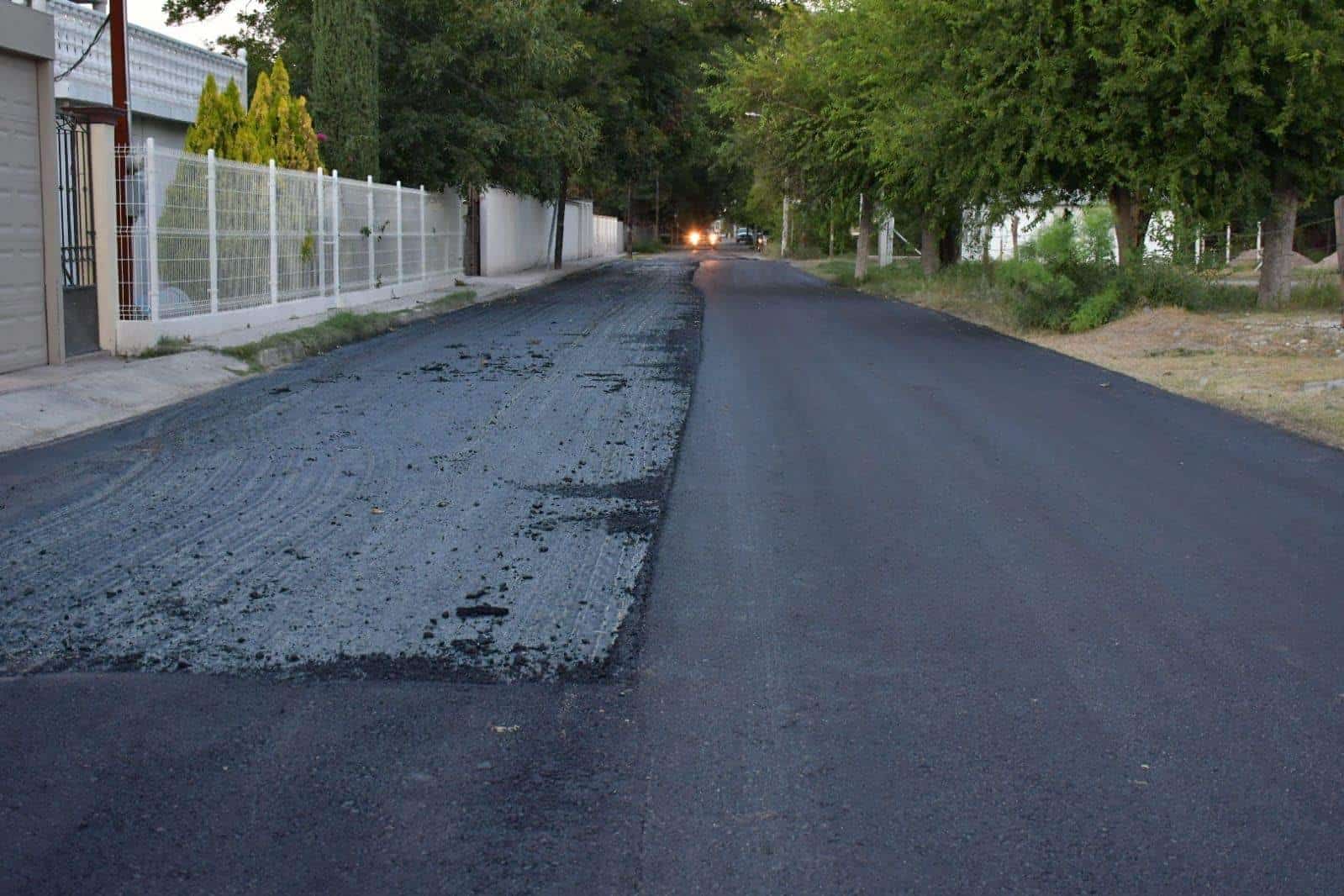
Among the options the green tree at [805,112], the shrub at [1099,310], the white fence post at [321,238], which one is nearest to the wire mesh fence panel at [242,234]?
the white fence post at [321,238]

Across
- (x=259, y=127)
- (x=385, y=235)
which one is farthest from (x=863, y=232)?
(x=259, y=127)

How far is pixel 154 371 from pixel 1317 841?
39.7 feet

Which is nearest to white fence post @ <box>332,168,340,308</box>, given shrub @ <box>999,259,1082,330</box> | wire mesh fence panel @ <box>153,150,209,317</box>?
wire mesh fence panel @ <box>153,150,209,317</box>

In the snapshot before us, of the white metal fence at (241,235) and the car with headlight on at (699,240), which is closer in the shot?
the white metal fence at (241,235)

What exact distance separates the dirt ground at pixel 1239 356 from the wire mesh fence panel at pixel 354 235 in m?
11.2

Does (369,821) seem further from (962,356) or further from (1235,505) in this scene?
(962,356)

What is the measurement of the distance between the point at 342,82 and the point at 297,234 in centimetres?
669

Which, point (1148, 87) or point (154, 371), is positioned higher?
point (1148, 87)

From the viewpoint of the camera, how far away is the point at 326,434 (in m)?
10.5

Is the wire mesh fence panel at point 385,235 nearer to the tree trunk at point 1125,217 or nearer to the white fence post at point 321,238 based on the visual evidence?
the white fence post at point 321,238

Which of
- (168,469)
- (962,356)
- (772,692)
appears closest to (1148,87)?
(962,356)

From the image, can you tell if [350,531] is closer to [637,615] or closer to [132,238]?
[637,615]

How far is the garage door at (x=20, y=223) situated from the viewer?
12797 millimetres

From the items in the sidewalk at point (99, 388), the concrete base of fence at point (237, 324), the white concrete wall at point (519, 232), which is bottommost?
the sidewalk at point (99, 388)
